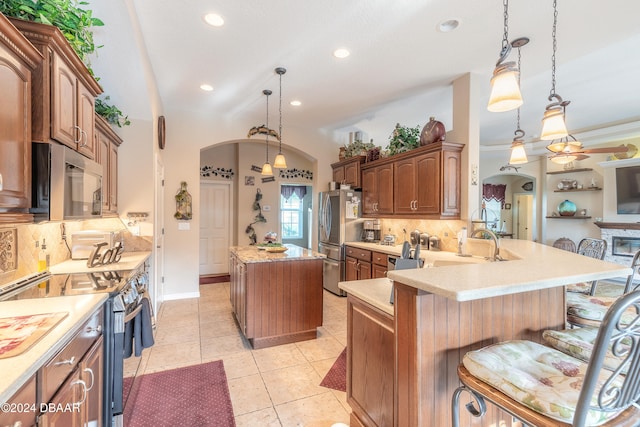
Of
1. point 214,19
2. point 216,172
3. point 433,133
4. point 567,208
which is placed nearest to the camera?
point 214,19

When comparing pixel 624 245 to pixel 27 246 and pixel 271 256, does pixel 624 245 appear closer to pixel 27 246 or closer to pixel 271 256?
pixel 271 256

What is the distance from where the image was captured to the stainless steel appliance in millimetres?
1638

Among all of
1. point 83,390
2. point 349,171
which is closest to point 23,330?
point 83,390

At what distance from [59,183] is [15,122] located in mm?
363

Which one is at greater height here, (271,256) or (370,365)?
(271,256)

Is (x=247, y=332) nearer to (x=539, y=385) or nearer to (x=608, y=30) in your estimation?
(x=539, y=385)

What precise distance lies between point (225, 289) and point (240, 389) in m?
3.28

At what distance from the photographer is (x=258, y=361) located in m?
2.74

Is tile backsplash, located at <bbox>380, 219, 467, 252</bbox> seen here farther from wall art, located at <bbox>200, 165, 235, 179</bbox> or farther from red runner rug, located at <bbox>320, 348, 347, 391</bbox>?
wall art, located at <bbox>200, 165, 235, 179</bbox>

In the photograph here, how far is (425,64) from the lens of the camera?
3.17m

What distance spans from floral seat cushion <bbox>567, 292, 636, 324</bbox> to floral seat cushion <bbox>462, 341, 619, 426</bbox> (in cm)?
83

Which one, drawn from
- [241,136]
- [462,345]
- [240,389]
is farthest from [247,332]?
[241,136]

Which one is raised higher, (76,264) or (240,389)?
(76,264)

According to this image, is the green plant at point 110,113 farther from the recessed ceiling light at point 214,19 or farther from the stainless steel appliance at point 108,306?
the stainless steel appliance at point 108,306
